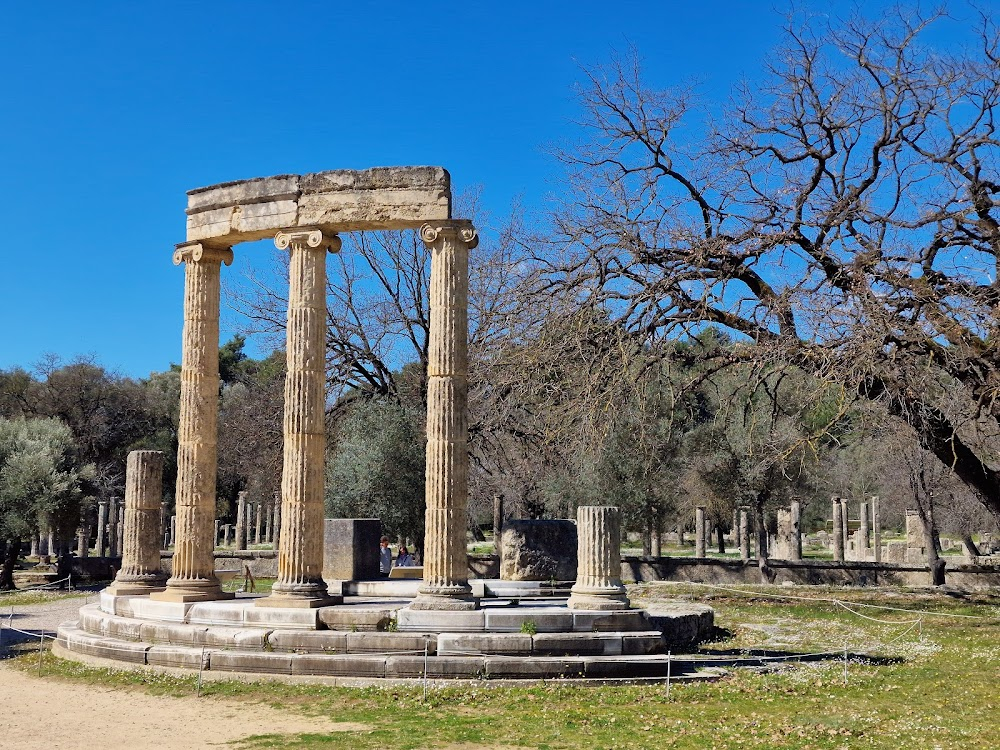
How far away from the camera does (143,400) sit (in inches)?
2088

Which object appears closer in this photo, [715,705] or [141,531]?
[715,705]

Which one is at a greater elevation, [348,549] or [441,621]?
[348,549]

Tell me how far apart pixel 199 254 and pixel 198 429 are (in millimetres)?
3144

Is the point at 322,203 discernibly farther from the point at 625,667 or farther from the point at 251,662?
the point at 625,667

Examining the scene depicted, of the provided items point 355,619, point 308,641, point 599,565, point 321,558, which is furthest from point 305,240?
point 599,565

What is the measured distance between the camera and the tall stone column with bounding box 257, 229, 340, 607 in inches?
627

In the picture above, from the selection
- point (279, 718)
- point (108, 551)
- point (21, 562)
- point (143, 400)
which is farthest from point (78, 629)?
point (143, 400)

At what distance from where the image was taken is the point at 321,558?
16219 millimetres

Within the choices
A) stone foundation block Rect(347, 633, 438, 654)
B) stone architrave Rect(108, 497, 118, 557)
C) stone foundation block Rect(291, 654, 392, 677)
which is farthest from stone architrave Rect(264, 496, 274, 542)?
stone foundation block Rect(291, 654, 392, 677)

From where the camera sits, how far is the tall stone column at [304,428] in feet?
52.3

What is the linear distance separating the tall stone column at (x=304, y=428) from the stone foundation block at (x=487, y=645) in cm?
289

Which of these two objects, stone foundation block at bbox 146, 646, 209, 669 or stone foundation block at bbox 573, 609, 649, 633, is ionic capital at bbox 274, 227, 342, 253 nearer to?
stone foundation block at bbox 146, 646, 209, 669

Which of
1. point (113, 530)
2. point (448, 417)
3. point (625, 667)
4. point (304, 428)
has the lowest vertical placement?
point (625, 667)

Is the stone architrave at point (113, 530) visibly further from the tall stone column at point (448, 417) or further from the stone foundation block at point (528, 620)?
the stone foundation block at point (528, 620)
